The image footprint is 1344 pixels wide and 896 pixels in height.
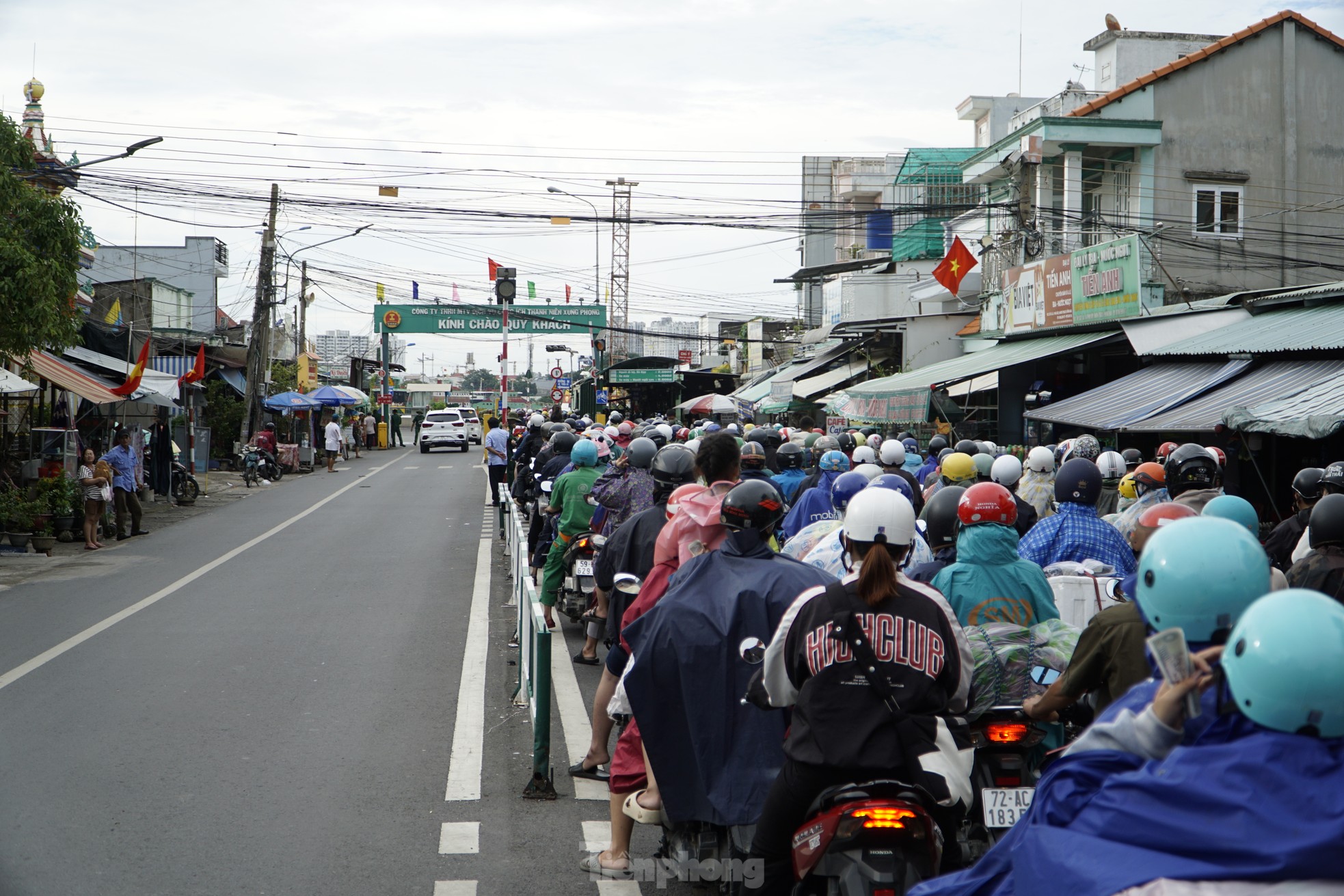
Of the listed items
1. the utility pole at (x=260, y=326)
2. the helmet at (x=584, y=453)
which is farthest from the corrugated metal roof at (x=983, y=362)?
the utility pole at (x=260, y=326)

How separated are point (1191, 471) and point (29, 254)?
1332 cm

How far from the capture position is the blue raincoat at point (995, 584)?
189 inches

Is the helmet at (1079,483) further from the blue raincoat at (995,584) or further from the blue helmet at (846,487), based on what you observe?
the blue raincoat at (995,584)

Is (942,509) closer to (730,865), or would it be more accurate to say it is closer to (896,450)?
(730,865)

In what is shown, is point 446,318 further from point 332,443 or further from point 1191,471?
point 1191,471

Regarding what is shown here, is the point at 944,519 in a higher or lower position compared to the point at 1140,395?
lower

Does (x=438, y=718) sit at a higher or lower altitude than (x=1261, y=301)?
lower

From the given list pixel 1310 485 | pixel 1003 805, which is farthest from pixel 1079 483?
pixel 1003 805

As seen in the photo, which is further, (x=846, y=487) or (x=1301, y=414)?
(x=1301, y=414)

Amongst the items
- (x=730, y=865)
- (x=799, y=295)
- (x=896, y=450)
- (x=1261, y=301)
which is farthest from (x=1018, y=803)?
(x=799, y=295)

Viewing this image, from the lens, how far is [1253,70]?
21594mm

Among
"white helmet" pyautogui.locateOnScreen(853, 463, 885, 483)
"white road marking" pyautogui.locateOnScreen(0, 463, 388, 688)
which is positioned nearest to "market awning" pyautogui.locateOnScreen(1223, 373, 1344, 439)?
"white helmet" pyautogui.locateOnScreen(853, 463, 885, 483)

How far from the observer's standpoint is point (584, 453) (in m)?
10.2

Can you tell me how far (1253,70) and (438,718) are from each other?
2074cm
